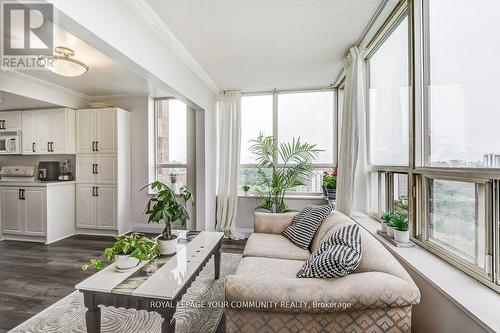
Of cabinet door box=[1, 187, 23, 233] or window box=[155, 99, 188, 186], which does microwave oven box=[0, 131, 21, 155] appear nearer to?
cabinet door box=[1, 187, 23, 233]

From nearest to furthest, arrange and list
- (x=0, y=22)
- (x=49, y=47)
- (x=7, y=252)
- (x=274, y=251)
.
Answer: (x=0, y=22), (x=274, y=251), (x=49, y=47), (x=7, y=252)

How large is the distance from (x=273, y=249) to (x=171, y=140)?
3204 mm

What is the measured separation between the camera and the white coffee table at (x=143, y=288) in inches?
51.2

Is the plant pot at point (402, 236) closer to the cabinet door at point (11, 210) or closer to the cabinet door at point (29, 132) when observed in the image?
the cabinet door at point (11, 210)

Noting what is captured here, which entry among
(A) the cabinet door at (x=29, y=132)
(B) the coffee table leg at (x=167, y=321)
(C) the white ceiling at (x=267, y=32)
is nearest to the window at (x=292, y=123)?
(C) the white ceiling at (x=267, y=32)

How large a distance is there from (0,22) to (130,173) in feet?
9.04

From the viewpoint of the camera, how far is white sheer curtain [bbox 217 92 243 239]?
159 inches

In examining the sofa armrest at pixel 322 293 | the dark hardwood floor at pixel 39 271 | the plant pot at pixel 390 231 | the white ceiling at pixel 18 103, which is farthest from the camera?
the white ceiling at pixel 18 103

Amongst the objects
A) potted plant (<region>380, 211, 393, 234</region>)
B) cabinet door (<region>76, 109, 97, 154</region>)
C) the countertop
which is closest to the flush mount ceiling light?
cabinet door (<region>76, 109, 97, 154</region>)

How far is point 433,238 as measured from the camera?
1561mm

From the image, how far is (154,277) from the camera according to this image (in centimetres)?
150

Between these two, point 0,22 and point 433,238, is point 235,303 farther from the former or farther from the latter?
point 0,22

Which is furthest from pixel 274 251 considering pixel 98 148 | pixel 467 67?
pixel 98 148

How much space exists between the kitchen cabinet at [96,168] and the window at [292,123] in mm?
2351
